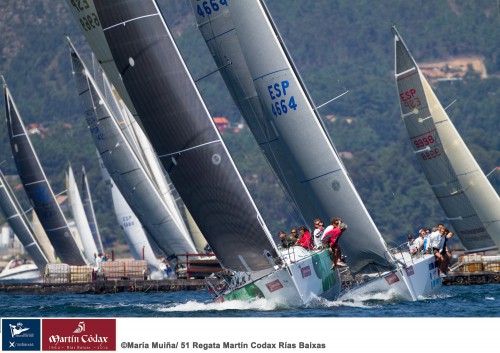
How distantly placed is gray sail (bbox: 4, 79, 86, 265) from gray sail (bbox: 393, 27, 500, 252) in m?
12.2

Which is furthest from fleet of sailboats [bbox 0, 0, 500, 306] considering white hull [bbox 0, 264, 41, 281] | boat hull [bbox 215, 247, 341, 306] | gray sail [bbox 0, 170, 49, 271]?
white hull [bbox 0, 264, 41, 281]

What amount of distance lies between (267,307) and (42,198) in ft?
66.1

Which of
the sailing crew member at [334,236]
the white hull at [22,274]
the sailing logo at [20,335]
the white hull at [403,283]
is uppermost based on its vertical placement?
the sailing logo at [20,335]

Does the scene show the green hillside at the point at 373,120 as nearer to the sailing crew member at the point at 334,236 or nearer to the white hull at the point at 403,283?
the white hull at the point at 403,283

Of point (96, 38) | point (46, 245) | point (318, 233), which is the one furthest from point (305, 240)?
point (46, 245)

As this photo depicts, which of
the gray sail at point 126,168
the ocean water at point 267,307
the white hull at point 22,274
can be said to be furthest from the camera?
the white hull at point 22,274

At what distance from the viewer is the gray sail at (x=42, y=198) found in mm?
41625

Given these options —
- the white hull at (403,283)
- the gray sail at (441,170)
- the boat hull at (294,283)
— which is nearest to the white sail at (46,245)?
the gray sail at (441,170)

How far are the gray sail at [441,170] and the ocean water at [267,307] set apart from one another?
3321 mm

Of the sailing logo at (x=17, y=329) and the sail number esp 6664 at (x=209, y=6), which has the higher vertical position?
the sail number esp 6664 at (x=209, y=6)

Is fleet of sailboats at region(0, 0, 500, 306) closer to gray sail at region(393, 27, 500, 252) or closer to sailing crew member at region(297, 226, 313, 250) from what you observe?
sailing crew member at region(297, 226, 313, 250)

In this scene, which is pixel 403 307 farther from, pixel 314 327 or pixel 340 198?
pixel 314 327

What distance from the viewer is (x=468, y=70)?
18050 centimetres

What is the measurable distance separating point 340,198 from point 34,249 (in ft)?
69.3
